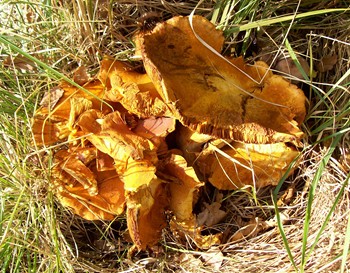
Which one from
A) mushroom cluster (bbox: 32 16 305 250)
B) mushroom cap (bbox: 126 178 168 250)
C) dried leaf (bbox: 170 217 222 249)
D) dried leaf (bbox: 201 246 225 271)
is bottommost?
dried leaf (bbox: 201 246 225 271)

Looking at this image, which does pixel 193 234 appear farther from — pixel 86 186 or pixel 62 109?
pixel 62 109

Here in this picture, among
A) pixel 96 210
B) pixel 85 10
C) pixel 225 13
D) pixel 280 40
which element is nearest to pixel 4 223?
pixel 96 210

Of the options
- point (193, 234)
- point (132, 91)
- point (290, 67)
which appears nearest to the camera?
point (132, 91)

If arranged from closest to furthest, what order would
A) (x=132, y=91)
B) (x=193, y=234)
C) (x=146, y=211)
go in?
(x=132, y=91)
(x=146, y=211)
(x=193, y=234)

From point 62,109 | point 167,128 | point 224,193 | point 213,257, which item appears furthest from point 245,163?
point 62,109

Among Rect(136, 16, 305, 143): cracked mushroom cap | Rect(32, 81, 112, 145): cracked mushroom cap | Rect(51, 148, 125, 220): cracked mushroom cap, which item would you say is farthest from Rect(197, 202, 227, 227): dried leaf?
Rect(32, 81, 112, 145): cracked mushroom cap

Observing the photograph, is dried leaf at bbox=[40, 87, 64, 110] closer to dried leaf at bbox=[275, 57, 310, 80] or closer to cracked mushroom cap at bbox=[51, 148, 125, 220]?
cracked mushroom cap at bbox=[51, 148, 125, 220]

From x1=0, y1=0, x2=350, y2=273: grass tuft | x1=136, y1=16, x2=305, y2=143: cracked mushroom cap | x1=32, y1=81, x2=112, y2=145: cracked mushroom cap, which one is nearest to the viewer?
x1=136, y1=16, x2=305, y2=143: cracked mushroom cap
